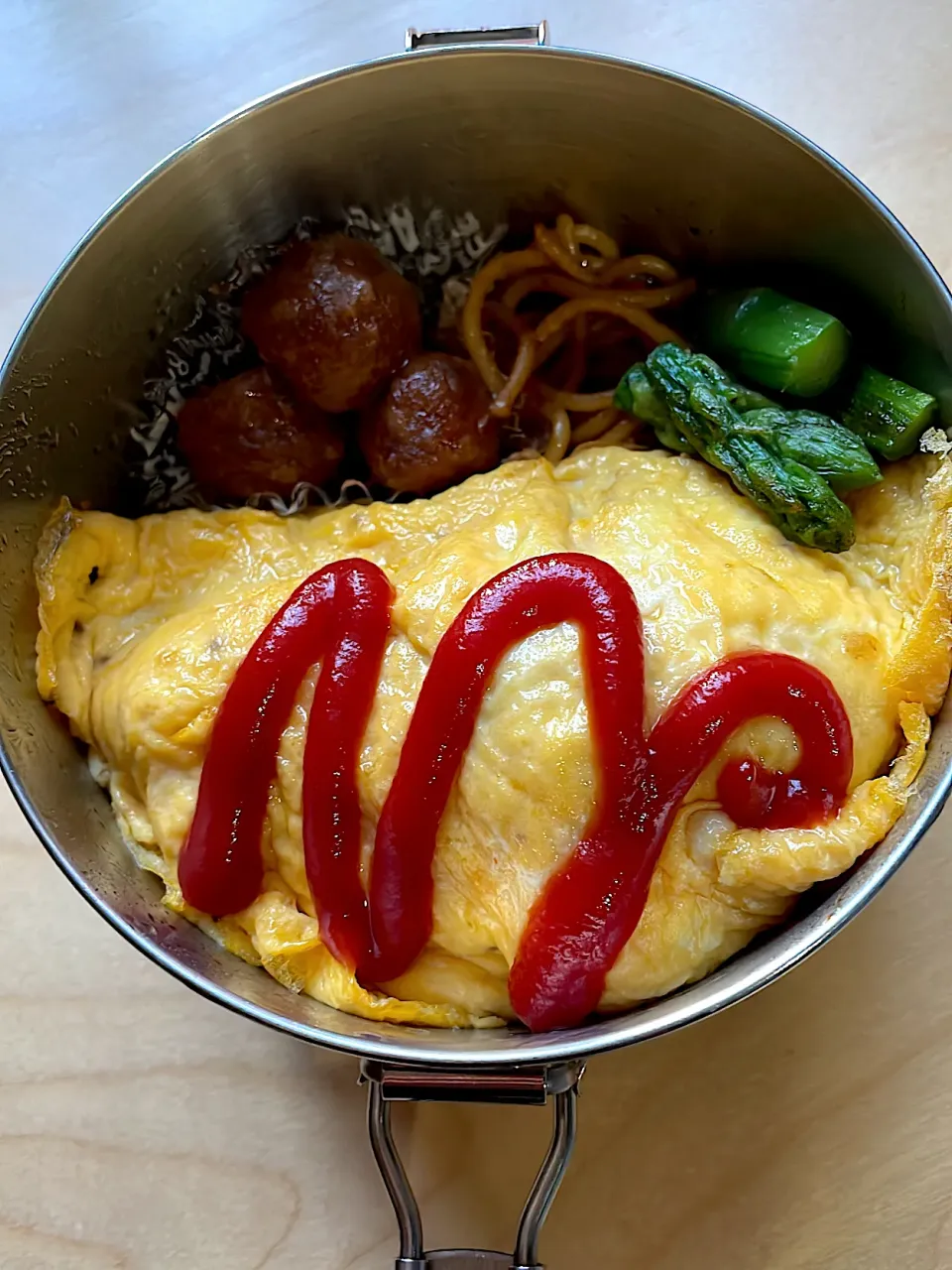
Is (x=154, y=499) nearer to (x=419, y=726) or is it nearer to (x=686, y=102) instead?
(x=419, y=726)

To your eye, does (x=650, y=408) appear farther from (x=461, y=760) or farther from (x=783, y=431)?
(x=461, y=760)

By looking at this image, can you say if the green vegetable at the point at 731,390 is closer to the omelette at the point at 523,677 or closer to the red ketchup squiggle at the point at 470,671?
the omelette at the point at 523,677

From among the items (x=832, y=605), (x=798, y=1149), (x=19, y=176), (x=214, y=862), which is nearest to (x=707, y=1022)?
(x=798, y=1149)

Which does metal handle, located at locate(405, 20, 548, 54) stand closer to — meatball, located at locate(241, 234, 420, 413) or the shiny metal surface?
the shiny metal surface

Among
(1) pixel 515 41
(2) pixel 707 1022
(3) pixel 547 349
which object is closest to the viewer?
(1) pixel 515 41

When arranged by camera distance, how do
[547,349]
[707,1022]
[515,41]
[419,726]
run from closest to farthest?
[419,726] < [515,41] < [707,1022] < [547,349]

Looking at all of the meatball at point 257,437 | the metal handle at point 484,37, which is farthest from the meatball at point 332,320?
the metal handle at point 484,37
